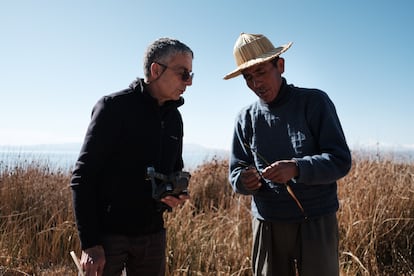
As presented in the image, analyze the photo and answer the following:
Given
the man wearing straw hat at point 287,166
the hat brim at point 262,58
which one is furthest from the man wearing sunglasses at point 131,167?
the man wearing straw hat at point 287,166

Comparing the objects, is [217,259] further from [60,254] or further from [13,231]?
[13,231]

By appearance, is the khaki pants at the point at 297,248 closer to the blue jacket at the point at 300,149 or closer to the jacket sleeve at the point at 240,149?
the blue jacket at the point at 300,149

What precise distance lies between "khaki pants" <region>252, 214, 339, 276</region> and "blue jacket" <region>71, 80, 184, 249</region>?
60 cm

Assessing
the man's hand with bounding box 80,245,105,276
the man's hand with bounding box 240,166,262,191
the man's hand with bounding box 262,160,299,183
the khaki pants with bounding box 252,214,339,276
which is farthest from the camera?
the man's hand with bounding box 240,166,262,191

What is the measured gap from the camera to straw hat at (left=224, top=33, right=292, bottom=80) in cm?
212

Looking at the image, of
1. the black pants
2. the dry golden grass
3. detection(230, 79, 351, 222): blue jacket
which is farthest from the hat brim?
the dry golden grass

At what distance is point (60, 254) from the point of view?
380 cm

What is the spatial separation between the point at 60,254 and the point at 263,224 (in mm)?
2612

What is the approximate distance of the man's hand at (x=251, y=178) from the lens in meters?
2.03

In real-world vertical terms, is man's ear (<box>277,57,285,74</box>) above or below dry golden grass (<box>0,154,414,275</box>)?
above

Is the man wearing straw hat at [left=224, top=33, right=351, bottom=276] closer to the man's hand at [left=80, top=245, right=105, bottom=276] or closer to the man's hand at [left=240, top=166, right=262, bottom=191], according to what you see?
the man's hand at [left=240, top=166, right=262, bottom=191]

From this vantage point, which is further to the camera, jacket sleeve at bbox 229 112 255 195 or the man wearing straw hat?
jacket sleeve at bbox 229 112 255 195

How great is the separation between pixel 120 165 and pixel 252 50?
40.0 inches

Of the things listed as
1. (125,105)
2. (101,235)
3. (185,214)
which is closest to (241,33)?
(125,105)
